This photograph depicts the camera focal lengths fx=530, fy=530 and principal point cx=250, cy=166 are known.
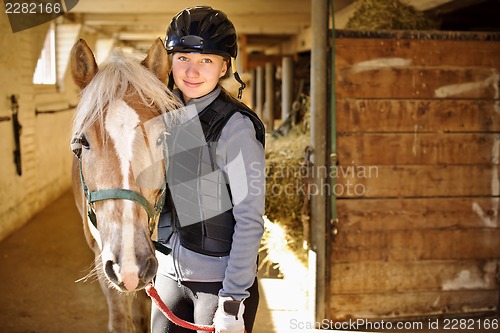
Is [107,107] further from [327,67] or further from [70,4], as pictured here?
[70,4]

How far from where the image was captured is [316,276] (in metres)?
3.22

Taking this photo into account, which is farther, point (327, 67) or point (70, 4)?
point (70, 4)

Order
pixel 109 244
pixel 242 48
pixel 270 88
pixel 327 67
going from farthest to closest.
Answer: pixel 242 48
pixel 270 88
pixel 327 67
pixel 109 244

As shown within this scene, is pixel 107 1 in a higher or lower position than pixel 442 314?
higher

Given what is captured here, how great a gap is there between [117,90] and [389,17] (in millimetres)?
2504

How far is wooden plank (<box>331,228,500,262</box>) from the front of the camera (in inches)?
128

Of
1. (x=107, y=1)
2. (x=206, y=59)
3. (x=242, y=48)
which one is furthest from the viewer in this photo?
(x=242, y=48)

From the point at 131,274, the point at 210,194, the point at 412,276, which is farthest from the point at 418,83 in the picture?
the point at 131,274

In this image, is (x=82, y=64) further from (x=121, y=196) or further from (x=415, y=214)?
(x=415, y=214)

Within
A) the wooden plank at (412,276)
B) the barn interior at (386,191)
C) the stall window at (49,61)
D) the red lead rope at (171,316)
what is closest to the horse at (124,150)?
the red lead rope at (171,316)

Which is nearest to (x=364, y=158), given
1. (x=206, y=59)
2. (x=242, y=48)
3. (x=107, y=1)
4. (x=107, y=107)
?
(x=206, y=59)

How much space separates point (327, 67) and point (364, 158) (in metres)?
0.59

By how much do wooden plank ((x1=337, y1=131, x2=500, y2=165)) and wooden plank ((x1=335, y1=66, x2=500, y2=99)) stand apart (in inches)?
9.6

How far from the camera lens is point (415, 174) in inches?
128
